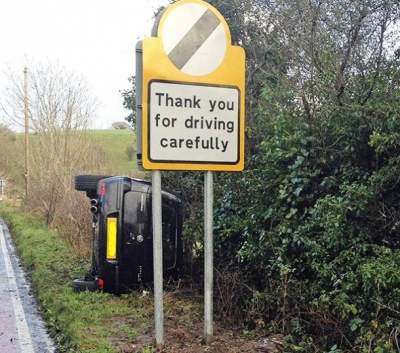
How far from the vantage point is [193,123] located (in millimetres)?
4699

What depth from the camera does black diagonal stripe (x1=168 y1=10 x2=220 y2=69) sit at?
183 inches

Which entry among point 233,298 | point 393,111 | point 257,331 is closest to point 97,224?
point 233,298

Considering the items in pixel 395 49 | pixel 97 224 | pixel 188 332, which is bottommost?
pixel 188 332

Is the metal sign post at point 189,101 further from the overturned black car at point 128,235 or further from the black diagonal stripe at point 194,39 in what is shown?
the overturned black car at point 128,235

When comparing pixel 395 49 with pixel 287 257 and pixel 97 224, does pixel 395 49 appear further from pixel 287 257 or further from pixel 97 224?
pixel 97 224

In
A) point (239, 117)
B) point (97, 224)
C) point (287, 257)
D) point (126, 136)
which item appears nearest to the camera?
point (239, 117)

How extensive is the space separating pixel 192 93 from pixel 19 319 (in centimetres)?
455

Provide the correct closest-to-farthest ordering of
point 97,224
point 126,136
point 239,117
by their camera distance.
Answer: point 239,117 < point 97,224 < point 126,136

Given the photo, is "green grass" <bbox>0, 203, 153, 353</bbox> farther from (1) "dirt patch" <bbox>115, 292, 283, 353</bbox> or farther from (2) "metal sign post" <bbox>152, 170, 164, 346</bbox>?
(2) "metal sign post" <bbox>152, 170, 164, 346</bbox>

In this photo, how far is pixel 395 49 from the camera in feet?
19.8

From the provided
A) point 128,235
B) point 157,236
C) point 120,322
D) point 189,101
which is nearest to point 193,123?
point 189,101

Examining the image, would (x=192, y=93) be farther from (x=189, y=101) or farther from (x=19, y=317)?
(x=19, y=317)

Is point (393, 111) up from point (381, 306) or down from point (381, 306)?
up

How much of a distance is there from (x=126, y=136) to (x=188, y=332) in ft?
139
